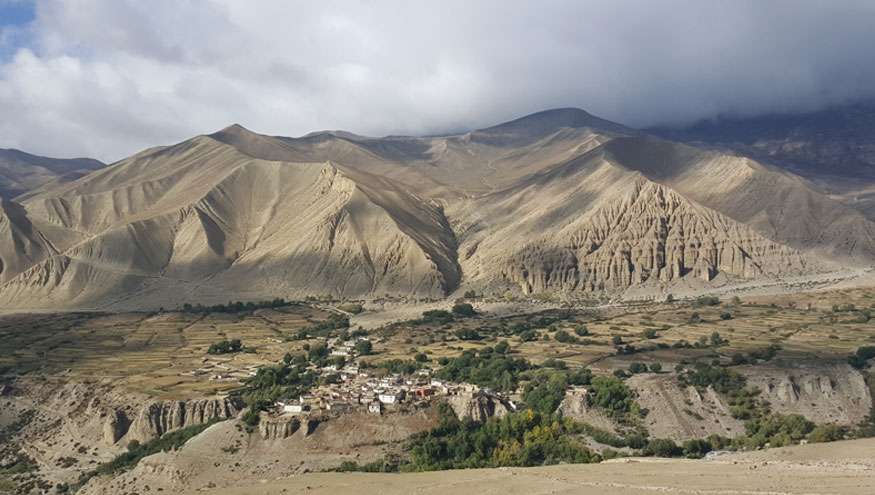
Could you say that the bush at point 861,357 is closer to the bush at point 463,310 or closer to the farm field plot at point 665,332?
the farm field plot at point 665,332

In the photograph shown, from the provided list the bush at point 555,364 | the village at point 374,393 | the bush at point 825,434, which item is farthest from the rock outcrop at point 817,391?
the village at point 374,393

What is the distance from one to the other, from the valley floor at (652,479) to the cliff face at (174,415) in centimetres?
2497

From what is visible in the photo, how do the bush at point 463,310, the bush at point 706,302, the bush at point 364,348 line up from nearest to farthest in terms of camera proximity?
the bush at point 364,348
the bush at point 706,302
the bush at point 463,310

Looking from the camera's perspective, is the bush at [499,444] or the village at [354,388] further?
the village at [354,388]

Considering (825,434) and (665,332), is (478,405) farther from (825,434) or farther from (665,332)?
(665,332)

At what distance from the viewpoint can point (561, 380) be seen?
6869cm

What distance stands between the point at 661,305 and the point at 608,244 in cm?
3022

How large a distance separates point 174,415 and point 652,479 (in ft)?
138

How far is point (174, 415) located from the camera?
6856 cm

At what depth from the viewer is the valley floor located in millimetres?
37219

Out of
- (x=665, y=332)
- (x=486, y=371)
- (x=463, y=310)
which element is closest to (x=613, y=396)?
(x=486, y=371)

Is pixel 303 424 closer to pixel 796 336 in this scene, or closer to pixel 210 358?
pixel 210 358

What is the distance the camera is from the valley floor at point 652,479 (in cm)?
3722

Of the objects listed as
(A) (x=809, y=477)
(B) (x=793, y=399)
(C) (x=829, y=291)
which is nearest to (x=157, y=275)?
(C) (x=829, y=291)
